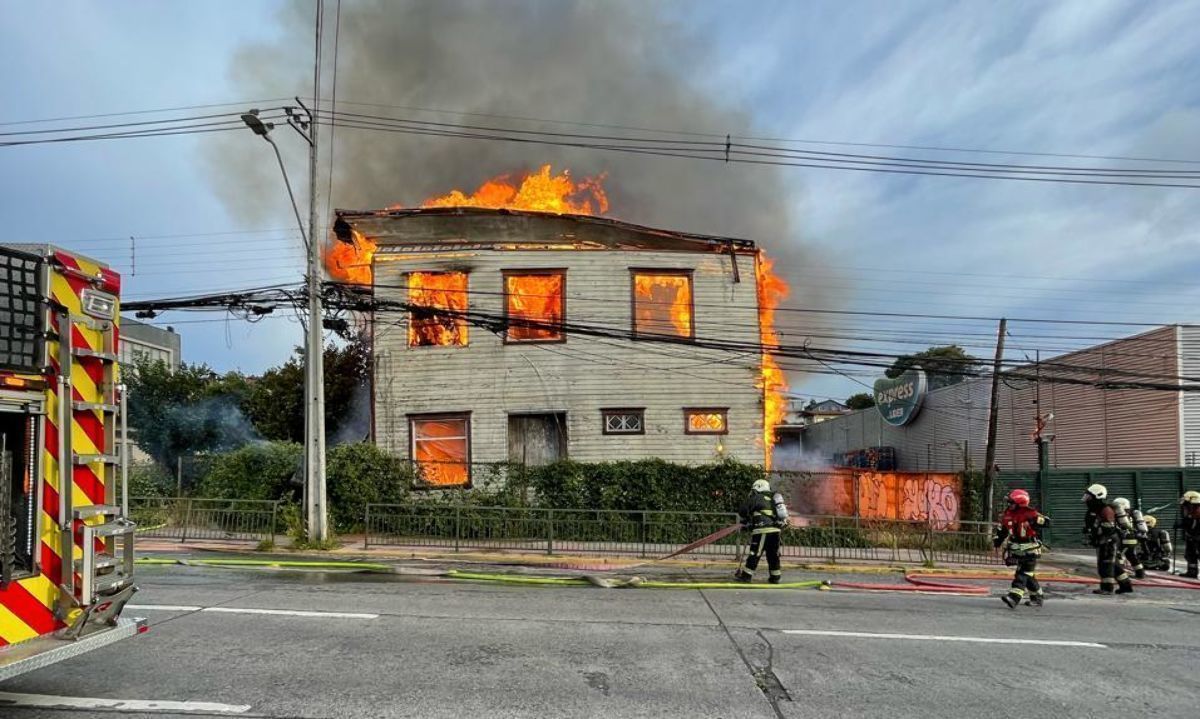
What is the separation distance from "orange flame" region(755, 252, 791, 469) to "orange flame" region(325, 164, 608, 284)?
5.61 m

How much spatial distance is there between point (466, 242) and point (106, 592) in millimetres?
15442

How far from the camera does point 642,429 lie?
717 inches

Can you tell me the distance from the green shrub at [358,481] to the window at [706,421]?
272 inches

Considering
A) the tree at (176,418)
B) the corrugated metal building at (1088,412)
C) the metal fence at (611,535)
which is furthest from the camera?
the tree at (176,418)

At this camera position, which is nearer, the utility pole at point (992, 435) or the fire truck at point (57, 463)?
the fire truck at point (57, 463)

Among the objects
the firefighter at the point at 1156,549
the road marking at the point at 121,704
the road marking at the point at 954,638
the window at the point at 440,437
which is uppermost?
the window at the point at 440,437

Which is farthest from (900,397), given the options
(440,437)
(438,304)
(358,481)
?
(358,481)

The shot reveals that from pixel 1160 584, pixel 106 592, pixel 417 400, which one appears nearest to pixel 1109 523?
pixel 1160 584

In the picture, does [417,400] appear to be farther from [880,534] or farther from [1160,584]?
[1160,584]

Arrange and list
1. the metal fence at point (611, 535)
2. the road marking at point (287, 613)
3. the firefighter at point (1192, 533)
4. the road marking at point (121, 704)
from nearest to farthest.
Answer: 1. the road marking at point (121, 704)
2. the road marking at point (287, 613)
3. the firefighter at point (1192, 533)
4. the metal fence at point (611, 535)

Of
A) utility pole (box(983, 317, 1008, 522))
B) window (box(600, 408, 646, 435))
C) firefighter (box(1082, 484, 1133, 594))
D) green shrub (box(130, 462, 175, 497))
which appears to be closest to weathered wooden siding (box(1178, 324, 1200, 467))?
utility pole (box(983, 317, 1008, 522))

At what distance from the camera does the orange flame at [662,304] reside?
18578 millimetres

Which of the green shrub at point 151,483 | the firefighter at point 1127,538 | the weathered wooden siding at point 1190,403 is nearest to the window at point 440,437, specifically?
the green shrub at point 151,483

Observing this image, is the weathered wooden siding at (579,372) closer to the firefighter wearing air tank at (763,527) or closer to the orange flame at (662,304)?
the orange flame at (662,304)
